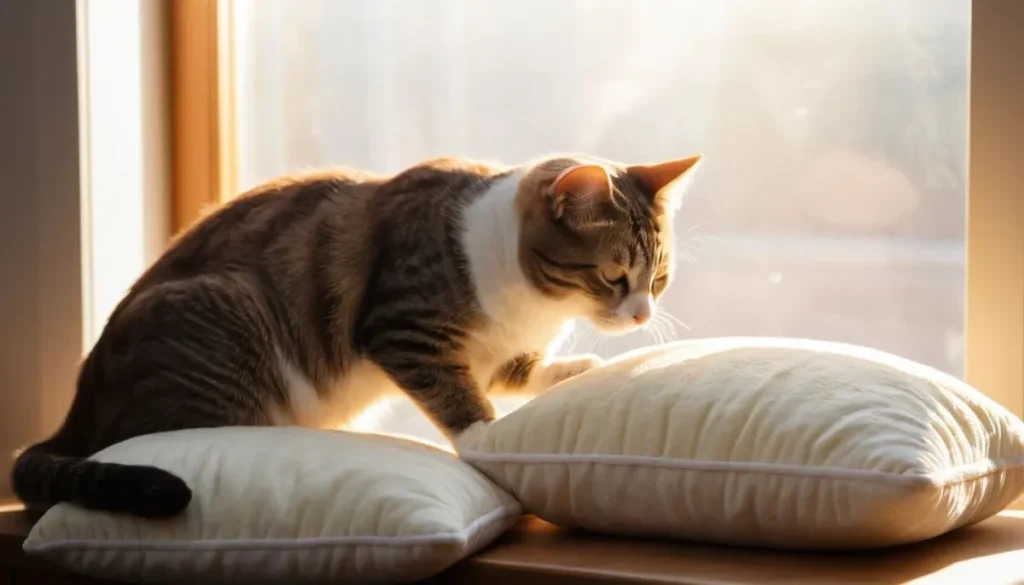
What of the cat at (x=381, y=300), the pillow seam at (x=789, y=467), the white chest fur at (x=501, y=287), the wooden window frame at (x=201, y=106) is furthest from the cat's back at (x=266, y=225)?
the pillow seam at (x=789, y=467)

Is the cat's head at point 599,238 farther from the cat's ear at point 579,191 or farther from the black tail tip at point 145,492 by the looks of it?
the black tail tip at point 145,492

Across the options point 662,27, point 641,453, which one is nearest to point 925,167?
point 662,27

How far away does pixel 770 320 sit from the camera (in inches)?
69.1

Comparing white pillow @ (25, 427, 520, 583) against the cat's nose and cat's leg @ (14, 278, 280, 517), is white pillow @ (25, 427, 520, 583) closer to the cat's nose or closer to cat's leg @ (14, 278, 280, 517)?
cat's leg @ (14, 278, 280, 517)

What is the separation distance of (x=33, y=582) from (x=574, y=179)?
2.74ft

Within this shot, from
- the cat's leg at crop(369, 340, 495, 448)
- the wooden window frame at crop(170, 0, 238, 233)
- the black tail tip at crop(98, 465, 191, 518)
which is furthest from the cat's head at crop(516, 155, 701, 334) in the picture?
the wooden window frame at crop(170, 0, 238, 233)

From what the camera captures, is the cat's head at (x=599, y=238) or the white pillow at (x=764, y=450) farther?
the cat's head at (x=599, y=238)

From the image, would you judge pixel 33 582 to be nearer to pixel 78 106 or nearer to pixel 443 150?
pixel 78 106

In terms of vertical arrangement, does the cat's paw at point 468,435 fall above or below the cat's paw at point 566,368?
below

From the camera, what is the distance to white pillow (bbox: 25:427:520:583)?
3.73 ft

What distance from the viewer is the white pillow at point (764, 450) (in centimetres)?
110

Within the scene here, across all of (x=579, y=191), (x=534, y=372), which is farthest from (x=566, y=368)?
(x=579, y=191)

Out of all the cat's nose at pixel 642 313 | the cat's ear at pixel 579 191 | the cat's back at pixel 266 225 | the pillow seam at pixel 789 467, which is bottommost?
the pillow seam at pixel 789 467

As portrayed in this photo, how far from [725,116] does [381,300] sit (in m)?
0.62
